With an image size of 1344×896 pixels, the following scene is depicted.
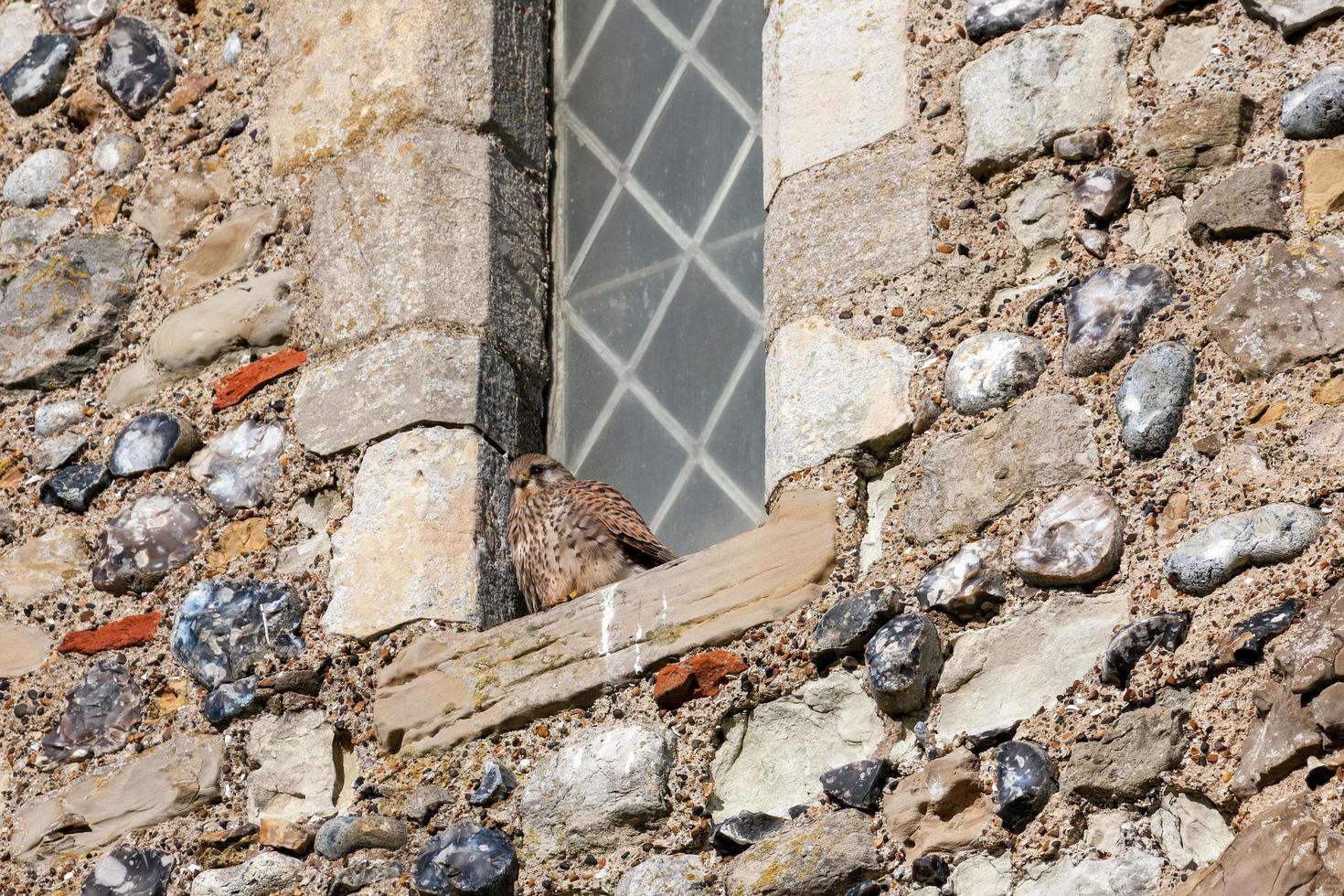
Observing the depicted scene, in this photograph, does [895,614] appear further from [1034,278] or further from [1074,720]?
[1034,278]

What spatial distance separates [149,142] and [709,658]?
2078 mm

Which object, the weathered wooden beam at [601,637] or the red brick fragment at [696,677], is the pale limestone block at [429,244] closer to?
the weathered wooden beam at [601,637]

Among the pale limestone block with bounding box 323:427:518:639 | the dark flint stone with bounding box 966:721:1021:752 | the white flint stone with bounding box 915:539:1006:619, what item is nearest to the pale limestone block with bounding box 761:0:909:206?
Result: the pale limestone block with bounding box 323:427:518:639

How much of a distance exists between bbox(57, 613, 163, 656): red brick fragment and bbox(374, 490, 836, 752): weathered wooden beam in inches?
23.6

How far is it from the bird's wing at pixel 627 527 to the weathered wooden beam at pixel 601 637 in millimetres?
263

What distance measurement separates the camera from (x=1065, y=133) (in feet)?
10.7

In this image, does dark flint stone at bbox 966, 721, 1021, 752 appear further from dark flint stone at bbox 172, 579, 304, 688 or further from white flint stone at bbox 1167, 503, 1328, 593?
dark flint stone at bbox 172, 579, 304, 688

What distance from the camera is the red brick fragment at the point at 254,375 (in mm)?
4129

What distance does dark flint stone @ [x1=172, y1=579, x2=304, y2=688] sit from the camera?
3.79m

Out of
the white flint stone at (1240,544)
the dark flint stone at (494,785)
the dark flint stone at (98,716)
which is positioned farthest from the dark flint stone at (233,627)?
the white flint stone at (1240,544)

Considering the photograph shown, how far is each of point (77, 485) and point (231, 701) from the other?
75cm

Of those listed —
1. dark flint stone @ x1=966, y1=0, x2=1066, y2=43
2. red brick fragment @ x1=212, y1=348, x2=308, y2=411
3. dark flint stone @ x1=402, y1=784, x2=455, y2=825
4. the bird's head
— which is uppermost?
red brick fragment @ x1=212, y1=348, x2=308, y2=411

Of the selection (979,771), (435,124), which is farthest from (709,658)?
(435,124)

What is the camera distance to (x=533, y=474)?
12.8 ft
